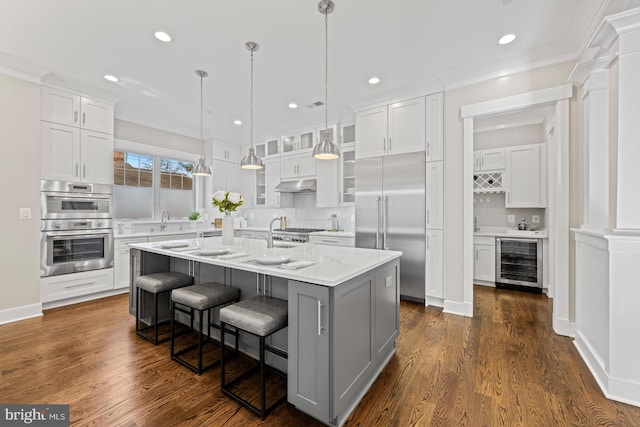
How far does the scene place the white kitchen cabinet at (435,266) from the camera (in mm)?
3590

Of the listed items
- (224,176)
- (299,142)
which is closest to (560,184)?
(299,142)

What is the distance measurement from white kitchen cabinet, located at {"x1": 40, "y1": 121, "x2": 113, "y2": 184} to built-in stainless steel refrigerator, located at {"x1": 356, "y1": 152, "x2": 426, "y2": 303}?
3.70 m

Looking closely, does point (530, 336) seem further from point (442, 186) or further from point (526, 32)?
point (526, 32)

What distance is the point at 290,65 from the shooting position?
3174 mm

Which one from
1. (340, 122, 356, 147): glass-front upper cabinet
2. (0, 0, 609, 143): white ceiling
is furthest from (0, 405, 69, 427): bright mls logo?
(340, 122, 356, 147): glass-front upper cabinet

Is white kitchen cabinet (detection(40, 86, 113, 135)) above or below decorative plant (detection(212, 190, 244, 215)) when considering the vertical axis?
above

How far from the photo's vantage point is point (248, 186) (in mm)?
6273

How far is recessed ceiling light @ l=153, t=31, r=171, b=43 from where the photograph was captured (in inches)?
102

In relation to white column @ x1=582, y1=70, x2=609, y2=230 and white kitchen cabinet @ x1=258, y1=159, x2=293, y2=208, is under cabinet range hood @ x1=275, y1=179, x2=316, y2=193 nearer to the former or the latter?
white kitchen cabinet @ x1=258, y1=159, x2=293, y2=208

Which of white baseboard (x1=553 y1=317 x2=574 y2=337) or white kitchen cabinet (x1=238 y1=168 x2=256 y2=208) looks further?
white kitchen cabinet (x1=238 y1=168 x2=256 y2=208)

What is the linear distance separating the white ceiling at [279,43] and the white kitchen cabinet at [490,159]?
2.17 m

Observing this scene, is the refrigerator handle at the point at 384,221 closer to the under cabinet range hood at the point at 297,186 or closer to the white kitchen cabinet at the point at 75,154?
the under cabinet range hood at the point at 297,186

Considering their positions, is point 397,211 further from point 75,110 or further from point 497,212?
point 75,110

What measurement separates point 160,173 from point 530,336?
19.8 ft
